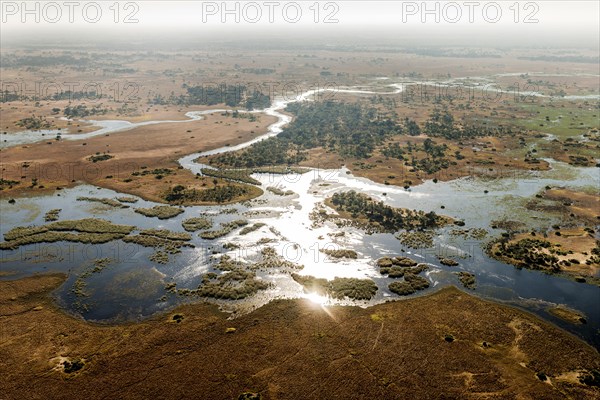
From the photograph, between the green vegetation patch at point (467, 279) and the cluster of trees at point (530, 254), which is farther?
the cluster of trees at point (530, 254)

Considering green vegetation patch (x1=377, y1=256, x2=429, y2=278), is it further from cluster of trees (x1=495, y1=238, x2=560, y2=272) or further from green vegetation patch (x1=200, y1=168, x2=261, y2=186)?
green vegetation patch (x1=200, y1=168, x2=261, y2=186)

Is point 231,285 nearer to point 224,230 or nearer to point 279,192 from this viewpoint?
point 224,230

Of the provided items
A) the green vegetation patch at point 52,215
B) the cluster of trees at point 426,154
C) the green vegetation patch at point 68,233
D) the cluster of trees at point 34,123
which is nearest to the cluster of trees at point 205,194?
the green vegetation patch at point 68,233

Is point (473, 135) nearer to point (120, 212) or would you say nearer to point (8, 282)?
point (120, 212)

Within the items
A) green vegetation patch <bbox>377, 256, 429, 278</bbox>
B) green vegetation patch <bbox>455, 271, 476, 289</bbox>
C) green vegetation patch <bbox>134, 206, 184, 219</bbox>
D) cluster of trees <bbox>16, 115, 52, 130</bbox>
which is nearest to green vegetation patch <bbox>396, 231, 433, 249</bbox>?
green vegetation patch <bbox>377, 256, 429, 278</bbox>

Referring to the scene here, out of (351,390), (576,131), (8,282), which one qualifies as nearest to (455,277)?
(351,390)

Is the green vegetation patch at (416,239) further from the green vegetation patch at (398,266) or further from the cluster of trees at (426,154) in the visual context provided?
the cluster of trees at (426,154)
